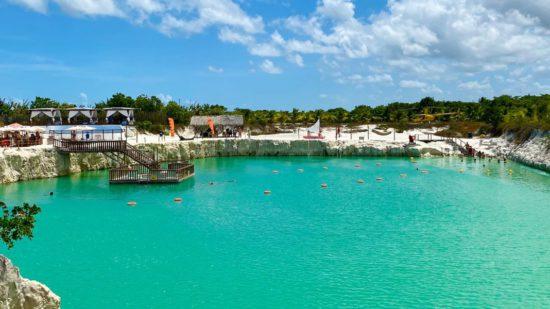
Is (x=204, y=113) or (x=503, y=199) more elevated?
(x=204, y=113)

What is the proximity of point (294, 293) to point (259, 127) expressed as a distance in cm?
6889

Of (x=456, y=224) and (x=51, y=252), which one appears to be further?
(x=456, y=224)

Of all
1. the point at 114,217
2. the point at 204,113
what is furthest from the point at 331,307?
the point at 204,113

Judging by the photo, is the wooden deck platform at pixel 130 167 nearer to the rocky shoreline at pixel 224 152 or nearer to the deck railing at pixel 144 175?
the deck railing at pixel 144 175

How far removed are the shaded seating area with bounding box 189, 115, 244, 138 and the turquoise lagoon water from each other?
107ft

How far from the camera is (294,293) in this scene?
1809cm

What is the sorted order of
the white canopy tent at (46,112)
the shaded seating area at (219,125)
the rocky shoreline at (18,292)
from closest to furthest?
the rocky shoreline at (18,292), the white canopy tent at (46,112), the shaded seating area at (219,125)

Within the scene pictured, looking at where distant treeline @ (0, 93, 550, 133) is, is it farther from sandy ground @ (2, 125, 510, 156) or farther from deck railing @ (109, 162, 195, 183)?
deck railing @ (109, 162, 195, 183)

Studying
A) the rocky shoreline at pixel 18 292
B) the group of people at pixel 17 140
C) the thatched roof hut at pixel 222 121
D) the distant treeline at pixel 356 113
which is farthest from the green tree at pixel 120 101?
the rocky shoreline at pixel 18 292

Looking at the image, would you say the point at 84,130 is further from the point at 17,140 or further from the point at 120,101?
the point at 120,101

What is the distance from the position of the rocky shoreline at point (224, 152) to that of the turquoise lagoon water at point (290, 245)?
9.50 feet

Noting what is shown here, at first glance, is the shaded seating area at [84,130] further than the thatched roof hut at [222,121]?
No

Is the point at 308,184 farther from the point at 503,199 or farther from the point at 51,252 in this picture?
the point at 51,252

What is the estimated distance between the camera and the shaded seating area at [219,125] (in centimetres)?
7500
